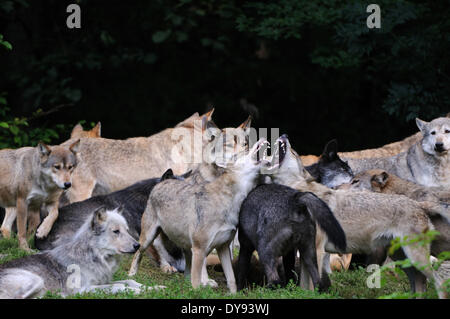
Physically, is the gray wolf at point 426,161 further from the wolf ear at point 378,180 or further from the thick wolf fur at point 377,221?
the thick wolf fur at point 377,221

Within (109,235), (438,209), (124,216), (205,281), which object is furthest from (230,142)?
(438,209)

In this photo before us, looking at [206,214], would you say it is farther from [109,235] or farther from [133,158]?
[133,158]

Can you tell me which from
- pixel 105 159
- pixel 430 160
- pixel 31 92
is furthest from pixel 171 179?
pixel 31 92

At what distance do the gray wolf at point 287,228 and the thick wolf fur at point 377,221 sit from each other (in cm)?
29

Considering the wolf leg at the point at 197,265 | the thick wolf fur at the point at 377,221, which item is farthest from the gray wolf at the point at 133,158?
the thick wolf fur at the point at 377,221

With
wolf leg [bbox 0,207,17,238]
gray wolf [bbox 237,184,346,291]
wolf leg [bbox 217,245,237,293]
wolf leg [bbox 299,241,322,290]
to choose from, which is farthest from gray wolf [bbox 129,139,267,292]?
wolf leg [bbox 0,207,17,238]

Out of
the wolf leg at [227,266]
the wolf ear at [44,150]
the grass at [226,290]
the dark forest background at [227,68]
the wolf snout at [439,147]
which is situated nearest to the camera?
the grass at [226,290]

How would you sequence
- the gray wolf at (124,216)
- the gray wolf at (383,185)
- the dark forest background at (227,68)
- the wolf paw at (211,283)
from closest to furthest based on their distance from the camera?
the wolf paw at (211,283)
the gray wolf at (383,185)
the gray wolf at (124,216)
the dark forest background at (227,68)

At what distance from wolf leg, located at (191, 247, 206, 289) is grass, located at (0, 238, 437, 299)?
10 cm

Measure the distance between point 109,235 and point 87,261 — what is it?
14.4 inches

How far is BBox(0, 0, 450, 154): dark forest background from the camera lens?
515 inches

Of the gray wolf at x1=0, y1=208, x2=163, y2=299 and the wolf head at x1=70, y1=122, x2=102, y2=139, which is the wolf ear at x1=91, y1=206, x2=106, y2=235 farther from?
the wolf head at x1=70, y1=122, x2=102, y2=139

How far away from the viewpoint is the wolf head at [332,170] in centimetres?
992

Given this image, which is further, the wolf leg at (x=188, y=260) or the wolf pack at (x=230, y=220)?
the wolf leg at (x=188, y=260)
